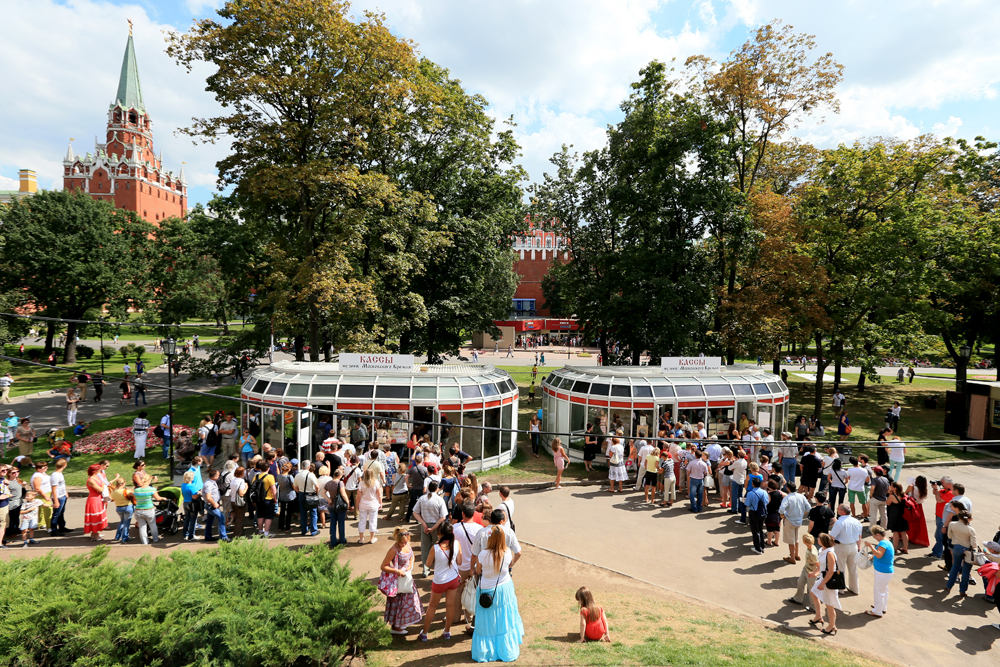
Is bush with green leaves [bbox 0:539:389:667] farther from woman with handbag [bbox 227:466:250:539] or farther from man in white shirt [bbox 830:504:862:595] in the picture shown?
man in white shirt [bbox 830:504:862:595]

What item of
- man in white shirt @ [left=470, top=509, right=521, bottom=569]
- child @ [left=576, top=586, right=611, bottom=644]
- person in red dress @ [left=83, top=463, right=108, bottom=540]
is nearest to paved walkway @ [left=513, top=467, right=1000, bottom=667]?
child @ [left=576, top=586, right=611, bottom=644]

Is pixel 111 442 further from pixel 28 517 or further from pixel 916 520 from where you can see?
pixel 916 520

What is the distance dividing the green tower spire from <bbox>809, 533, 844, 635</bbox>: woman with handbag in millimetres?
119770

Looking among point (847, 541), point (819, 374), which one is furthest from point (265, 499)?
point (819, 374)

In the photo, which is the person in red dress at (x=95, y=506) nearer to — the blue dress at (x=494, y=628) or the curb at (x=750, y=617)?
the blue dress at (x=494, y=628)

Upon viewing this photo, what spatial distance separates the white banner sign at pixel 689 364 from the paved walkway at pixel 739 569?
6.03 meters

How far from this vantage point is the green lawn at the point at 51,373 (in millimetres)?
28717

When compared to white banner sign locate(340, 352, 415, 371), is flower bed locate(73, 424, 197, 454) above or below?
below

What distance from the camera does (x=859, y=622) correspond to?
820 centimetres

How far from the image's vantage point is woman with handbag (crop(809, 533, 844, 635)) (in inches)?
308

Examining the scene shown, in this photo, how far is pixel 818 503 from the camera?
9.73 metres

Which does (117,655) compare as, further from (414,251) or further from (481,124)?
(481,124)

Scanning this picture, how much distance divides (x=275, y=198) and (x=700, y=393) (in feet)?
54.4

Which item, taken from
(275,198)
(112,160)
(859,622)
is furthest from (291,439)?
(112,160)
